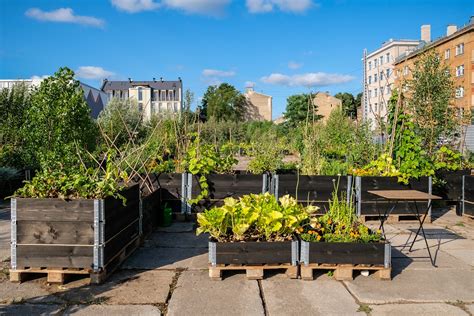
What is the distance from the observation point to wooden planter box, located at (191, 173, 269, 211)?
6.87 m

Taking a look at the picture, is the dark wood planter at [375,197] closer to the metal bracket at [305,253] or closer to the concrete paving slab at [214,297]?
the metal bracket at [305,253]

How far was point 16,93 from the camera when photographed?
14.3 m

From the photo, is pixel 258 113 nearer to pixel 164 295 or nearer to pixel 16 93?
pixel 16 93

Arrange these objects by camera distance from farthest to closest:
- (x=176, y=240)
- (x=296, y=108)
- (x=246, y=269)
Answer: (x=296, y=108) < (x=176, y=240) < (x=246, y=269)

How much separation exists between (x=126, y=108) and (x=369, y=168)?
20733 millimetres

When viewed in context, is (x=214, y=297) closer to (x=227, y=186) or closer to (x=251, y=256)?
(x=251, y=256)

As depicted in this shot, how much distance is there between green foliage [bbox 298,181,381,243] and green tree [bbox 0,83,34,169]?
21.8 feet

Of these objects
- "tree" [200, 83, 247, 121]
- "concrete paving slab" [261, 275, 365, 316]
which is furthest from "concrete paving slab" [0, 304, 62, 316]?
"tree" [200, 83, 247, 121]

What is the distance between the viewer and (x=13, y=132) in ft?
36.3

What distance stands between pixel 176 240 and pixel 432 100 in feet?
28.3

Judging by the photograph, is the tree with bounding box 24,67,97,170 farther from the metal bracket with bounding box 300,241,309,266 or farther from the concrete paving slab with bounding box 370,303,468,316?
the concrete paving slab with bounding box 370,303,468,316

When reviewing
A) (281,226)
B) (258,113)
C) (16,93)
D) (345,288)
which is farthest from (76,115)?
(258,113)

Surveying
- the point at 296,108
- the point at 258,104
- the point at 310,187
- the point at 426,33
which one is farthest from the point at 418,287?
the point at 258,104

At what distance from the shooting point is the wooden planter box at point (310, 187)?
22.4 ft
